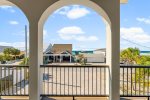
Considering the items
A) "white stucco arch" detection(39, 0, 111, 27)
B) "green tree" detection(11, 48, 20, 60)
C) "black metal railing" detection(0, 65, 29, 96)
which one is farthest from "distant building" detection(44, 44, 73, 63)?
"white stucco arch" detection(39, 0, 111, 27)

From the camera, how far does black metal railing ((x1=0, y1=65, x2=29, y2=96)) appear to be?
19.9 feet

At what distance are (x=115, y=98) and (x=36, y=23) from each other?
257 centimetres

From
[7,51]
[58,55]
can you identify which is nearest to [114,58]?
[58,55]

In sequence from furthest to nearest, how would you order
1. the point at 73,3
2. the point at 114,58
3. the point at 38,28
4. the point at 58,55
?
the point at 58,55, the point at 73,3, the point at 38,28, the point at 114,58

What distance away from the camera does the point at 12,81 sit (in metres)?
6.60

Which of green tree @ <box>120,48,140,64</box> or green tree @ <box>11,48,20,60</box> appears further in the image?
green tree @ <box>11,48,20,60</box>

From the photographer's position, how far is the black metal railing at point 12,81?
19.9ft

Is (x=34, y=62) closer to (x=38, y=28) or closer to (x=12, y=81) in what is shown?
(x=38, y=28)

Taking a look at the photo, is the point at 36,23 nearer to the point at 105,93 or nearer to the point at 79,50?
the point at 105,93

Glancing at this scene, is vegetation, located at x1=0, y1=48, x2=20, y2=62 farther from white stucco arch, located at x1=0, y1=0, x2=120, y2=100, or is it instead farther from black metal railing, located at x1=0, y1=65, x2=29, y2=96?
white stucco arch, located at x1=0, y1=0, x2=120, y2=100

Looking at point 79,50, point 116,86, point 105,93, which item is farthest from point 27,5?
point 79,50

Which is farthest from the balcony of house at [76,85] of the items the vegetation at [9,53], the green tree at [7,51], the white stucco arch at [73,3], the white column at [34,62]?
the vegetation at [9,53]

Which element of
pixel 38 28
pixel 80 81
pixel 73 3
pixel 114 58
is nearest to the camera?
pixel 114 58

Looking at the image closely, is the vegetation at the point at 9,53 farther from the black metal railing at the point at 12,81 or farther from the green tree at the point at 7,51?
the black metal railing at the point at 12,81
